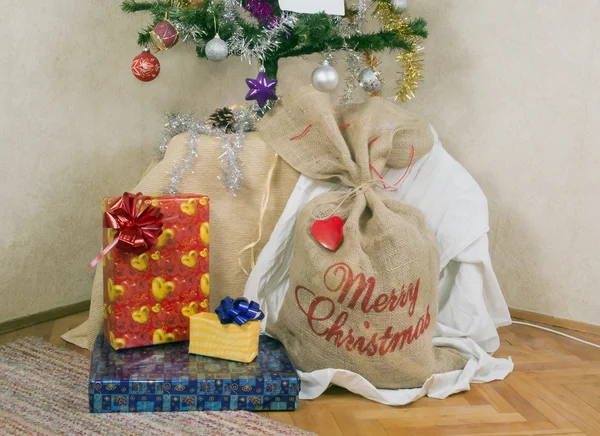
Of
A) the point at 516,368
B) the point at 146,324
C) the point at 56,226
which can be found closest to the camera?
the point at 146,324

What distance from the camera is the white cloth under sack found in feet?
4.87

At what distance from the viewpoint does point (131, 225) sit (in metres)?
1.23

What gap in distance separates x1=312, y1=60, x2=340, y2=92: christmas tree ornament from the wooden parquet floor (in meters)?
0.71

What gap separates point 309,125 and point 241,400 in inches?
24.8

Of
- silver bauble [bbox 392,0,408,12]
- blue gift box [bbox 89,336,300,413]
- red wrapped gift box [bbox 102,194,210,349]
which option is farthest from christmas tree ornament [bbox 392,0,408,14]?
blue gift box [bbox 89,336,300,413]

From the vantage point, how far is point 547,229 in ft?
5.86

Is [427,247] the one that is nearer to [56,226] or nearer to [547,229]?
[547,229]

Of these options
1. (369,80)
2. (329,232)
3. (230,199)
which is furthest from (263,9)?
(329,232)

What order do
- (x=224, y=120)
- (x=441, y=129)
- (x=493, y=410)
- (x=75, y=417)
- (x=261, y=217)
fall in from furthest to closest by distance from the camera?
(x=441, y=129)
(x=224, y=120)
(x=261, y=217)
(x=493, y=410)
(x=75, y=417)

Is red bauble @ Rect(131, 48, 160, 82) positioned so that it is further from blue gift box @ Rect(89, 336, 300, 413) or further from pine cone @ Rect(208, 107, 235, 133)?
blue gift box @ Rect(89, 336, 300, 413)

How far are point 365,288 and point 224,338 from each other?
0.90 ft

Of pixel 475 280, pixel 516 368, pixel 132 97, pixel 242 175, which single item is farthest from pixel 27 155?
pixel 516 368

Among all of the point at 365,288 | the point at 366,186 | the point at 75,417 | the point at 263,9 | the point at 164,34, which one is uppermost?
the point at 263,9

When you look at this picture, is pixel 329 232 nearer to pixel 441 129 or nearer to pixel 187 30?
pixel 187 30
